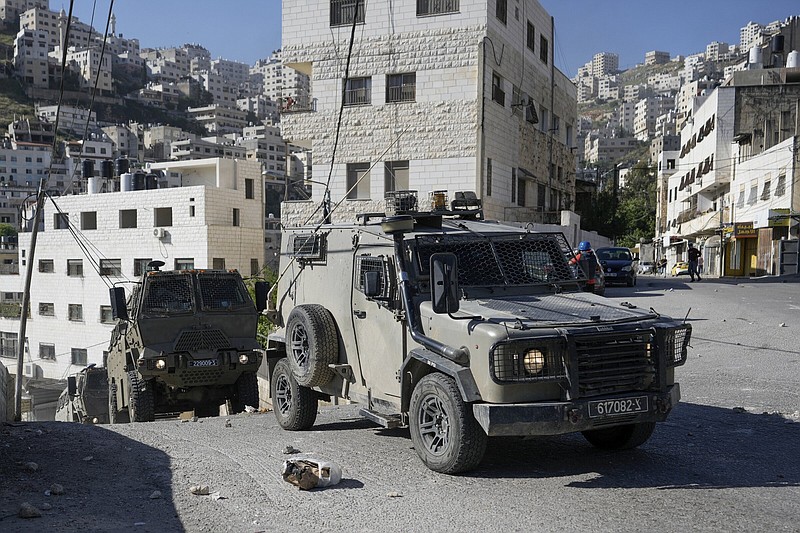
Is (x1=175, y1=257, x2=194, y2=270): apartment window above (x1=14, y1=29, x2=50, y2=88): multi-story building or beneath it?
beneath

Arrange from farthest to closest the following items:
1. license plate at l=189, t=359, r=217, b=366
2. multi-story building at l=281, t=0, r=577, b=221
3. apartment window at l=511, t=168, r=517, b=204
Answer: apartment window at l=511, t=168, r=517, b=204 < multi-story building at l=281, t=0, r=577, b=221 < license plate at l=189, t=359, r=217, b=366

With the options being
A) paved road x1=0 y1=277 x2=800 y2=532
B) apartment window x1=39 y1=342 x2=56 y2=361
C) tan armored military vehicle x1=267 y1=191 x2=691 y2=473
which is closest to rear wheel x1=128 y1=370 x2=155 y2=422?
paved road x1=0 y1=277 x2=800 y2=532

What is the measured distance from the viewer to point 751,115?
5112 cm

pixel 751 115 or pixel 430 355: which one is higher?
pixel 751 115

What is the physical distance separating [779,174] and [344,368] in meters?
38.8

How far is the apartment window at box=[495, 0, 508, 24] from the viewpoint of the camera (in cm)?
3148

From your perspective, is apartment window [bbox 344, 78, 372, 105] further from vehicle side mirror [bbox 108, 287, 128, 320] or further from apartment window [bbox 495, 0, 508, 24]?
vehicle side mirror [bbox 108, 287, 128, 320]

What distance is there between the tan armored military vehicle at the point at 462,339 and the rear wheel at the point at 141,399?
4345 millimetres

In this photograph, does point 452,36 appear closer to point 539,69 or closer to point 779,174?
point 539,69

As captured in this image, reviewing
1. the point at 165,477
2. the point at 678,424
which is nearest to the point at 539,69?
the point at 678,424

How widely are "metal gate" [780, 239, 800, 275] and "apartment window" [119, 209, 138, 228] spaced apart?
107 ft

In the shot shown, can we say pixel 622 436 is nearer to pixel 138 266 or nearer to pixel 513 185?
pixel 513 185

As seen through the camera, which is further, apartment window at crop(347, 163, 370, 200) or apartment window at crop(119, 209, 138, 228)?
apartment window at crop(119, 209, 138, 228)

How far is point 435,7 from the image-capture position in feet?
102
